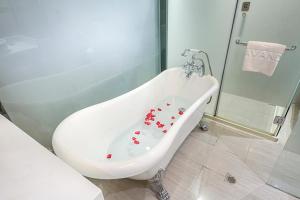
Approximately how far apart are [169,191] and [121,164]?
737mm

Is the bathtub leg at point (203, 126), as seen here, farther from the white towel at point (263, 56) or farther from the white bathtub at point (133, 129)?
the white towel at point (263, 56)

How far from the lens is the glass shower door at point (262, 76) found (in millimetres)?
1778

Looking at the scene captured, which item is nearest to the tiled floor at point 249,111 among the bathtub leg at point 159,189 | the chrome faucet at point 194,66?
the chrome faucet at point 194,66

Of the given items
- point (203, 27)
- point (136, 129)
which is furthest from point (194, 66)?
point (136, 129)

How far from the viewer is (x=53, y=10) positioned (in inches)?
46.9

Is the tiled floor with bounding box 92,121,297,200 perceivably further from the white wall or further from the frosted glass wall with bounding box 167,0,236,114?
the white wall

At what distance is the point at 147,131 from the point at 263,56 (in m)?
1.42

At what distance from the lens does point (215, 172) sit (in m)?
1.51

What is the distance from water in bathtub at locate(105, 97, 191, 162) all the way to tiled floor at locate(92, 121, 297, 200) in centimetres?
24

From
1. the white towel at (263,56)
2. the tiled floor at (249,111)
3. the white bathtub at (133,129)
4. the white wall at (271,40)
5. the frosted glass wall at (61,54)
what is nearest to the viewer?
the white bathtub at (133,129)

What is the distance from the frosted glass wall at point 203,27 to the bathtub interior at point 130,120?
0.34 meters

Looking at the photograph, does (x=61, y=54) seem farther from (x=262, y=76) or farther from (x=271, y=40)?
(x=262, y=76)

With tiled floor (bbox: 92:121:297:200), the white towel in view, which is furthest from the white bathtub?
the white towel

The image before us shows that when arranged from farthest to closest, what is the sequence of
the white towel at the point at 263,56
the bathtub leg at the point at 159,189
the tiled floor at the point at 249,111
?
the tiled floor at the point at 249,111, the white towel at the point at 263,56, the bathtub leg at the point at 159,189
